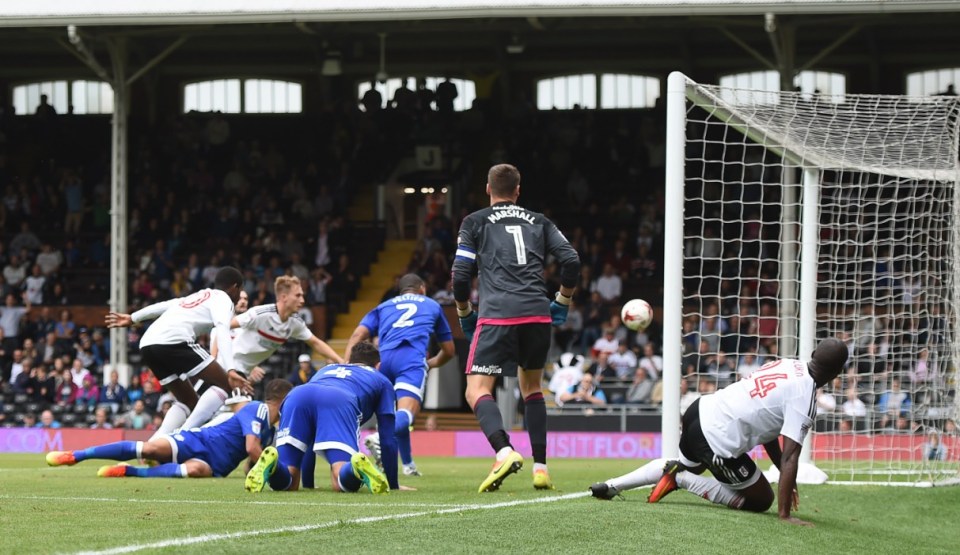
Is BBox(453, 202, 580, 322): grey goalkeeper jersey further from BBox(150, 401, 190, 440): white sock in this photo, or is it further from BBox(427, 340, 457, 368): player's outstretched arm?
BBox(150, 401, 190, 440): white sock

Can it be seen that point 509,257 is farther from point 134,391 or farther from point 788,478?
point 134,391

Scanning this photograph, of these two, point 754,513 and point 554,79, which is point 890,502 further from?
point 554,79

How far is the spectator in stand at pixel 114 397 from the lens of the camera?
2323 cm

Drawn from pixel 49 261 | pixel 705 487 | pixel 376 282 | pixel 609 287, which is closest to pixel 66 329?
pixel 49 261

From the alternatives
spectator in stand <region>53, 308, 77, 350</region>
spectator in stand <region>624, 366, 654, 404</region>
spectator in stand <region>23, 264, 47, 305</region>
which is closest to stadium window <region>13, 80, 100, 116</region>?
spectator in stand <region>23, 264, 47, 305</region>

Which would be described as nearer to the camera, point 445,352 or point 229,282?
point 445,352

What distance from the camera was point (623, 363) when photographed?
22625mm

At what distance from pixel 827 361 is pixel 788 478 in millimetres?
722

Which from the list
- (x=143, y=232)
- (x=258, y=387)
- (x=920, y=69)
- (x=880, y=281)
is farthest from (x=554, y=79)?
(x=880, y=281)

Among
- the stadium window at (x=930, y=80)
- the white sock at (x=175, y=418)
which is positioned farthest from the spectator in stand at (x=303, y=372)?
the stadium window at (x=930, y=80)

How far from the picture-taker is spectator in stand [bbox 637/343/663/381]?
22.2 meters

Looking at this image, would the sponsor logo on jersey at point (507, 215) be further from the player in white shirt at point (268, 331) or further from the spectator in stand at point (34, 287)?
the spectator in stand at point (34, 287)

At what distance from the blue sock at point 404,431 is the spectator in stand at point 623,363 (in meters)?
10.4

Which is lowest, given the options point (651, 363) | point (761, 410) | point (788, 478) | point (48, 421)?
point (48, 421)
